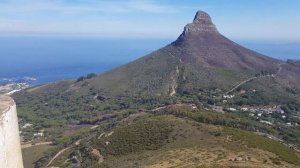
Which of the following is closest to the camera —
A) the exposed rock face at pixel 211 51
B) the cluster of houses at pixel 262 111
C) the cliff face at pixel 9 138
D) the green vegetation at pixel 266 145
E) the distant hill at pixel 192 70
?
the cliff face at pixel 9 138

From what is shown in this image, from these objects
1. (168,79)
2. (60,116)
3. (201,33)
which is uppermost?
(201,33)

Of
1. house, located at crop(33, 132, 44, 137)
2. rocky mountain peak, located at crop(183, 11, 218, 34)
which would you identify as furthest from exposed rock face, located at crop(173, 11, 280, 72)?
house, located at crop(33, 132, 44, 137)

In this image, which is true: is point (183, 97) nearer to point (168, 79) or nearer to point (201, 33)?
point (168, 79)

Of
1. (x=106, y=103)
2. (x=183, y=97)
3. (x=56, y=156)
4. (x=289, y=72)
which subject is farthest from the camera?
(x=289, y=72)

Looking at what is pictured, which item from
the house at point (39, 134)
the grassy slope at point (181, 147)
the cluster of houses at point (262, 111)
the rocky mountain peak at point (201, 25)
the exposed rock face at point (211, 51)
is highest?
the rocky mountain peak at point (201, 25)

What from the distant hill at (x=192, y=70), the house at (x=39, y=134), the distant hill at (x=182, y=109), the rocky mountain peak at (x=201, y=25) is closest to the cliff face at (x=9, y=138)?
the distant hill at (x=182, y=109)

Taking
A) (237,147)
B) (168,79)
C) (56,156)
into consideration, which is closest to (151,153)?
(237,147)

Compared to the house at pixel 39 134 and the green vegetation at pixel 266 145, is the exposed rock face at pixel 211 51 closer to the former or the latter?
the house at pixel 39 134
